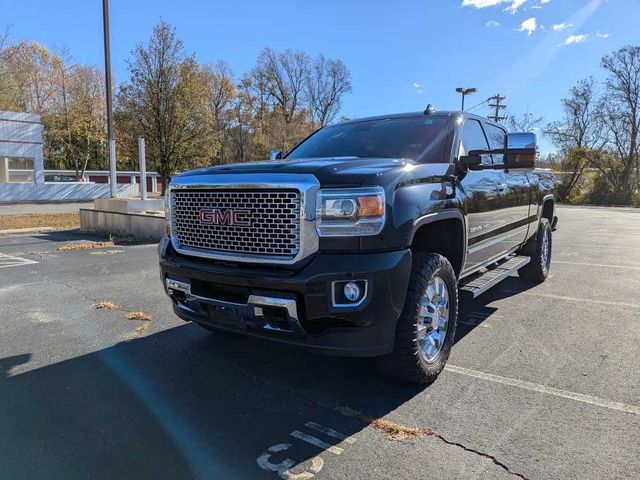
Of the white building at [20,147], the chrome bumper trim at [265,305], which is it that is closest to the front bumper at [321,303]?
the chrome bumper trim at [265,305]

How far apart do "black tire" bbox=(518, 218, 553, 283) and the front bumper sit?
14.2 feet

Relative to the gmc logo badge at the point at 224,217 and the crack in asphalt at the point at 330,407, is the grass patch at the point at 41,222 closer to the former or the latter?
the crack in asphalt at the point at 330,407

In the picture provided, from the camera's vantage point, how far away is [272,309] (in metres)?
3.13

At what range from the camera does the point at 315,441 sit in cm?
288

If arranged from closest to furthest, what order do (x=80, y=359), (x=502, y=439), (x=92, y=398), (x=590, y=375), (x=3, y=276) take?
(x=502, y=439)
(x=92, y=398)
(x=590, y=375)
(x=80, y=359)
(x=3, y=276)

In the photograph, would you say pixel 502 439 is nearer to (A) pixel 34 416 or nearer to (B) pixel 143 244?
(A) pixel 34 416

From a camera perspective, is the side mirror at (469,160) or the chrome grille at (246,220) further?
the side mirror at (469,160)

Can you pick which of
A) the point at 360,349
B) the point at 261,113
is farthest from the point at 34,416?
the point at 261,113

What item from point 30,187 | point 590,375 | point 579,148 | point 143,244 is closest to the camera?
point 590,375

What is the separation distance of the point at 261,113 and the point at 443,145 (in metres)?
59.8

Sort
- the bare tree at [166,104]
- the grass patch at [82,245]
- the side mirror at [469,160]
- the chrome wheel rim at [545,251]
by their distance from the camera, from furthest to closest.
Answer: the bare tree at [166,104], the grass patch at [82,245], the chrome wheel rim at [545,251], the side mirror at [469,160]

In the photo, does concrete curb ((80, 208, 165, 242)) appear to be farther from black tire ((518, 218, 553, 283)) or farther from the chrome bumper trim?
the chrome bumper trim

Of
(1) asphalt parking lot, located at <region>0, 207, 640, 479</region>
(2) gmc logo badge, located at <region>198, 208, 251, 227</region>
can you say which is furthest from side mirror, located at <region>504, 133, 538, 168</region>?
(2) gmc logo badge, located at <region>198, 208, 251, 227</region>

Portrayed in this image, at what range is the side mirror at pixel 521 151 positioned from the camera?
4.30 meters
